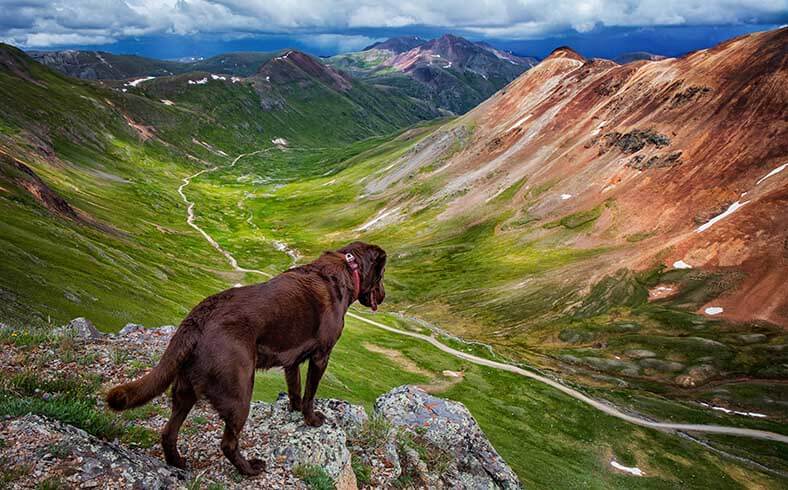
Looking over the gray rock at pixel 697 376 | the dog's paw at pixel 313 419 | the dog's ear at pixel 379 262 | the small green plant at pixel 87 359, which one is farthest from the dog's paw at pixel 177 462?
the gray rock at pixel 697 376

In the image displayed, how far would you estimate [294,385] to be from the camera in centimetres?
1434

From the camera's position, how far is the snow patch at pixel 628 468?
55.1 m

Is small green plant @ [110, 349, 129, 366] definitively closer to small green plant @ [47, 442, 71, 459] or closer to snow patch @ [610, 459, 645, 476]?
small green plant @ [47, 442, 71, 459]

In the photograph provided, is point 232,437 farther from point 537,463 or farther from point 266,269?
point 266,269

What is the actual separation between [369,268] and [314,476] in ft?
18.8

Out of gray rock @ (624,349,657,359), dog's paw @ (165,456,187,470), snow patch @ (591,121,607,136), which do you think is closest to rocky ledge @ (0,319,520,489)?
dog's paw @ (165,456,187,470)

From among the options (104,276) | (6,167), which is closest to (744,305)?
(104,276)

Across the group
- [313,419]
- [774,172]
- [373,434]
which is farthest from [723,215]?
[313,419]

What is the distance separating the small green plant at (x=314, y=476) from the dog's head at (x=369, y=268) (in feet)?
14.9

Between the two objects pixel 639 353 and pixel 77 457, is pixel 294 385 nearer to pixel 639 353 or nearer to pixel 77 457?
pixel 77 457

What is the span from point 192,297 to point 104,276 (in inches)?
739

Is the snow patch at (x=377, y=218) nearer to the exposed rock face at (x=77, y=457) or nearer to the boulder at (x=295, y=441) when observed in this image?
the boulder at (x=295, y=441)

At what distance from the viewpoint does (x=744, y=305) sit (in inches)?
4063

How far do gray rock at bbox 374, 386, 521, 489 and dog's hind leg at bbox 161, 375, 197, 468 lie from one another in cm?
981
